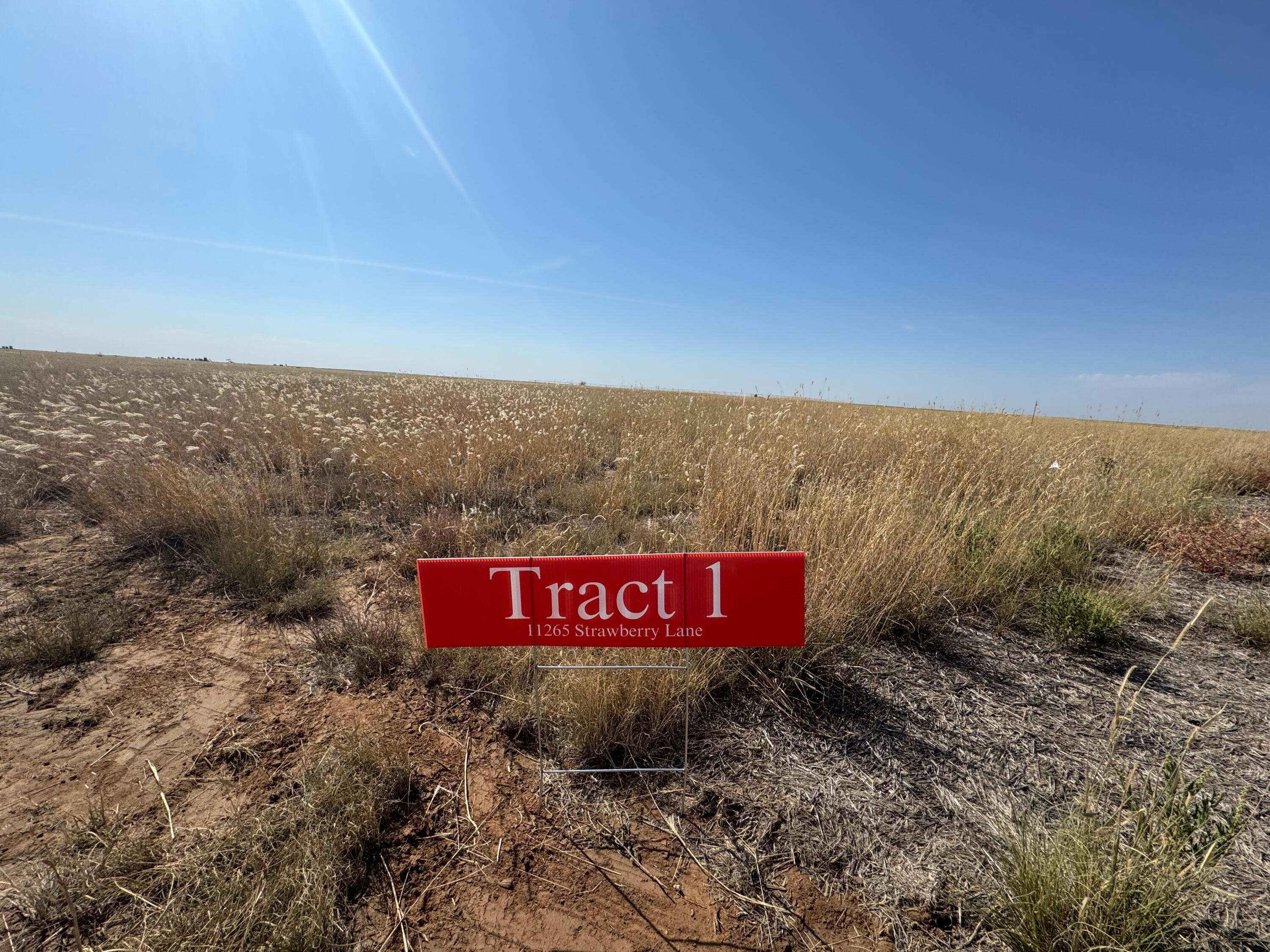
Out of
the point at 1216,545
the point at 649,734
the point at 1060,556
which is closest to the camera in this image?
the point at 649,734

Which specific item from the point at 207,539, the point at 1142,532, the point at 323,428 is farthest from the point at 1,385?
the point at 1142,532

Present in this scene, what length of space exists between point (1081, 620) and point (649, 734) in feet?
7.90

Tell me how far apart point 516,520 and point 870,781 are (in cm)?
318

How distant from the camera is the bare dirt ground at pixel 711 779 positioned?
4.18 ft

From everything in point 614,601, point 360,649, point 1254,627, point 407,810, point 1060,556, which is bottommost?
point 407,810

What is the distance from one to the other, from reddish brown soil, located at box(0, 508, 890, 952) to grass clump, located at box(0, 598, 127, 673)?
0.08 m

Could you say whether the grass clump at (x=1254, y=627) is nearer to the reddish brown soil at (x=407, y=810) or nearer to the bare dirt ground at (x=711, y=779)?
the bare dirt ground at (x=711, y=779)

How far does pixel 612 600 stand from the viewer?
62.0 inches

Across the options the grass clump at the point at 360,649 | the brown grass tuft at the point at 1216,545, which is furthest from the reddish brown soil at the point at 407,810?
the brown grass tuft at the point at 1216,545

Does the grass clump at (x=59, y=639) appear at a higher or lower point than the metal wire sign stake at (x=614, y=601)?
lower

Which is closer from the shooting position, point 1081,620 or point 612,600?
point 612,600

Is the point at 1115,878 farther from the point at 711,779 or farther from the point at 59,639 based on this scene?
the point at 59,639

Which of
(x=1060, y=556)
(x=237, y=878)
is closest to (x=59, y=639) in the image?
(x=237, y=878)

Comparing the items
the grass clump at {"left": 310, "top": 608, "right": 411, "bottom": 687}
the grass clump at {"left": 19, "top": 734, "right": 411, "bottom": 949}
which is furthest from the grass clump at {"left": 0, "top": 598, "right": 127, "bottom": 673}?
the grass clump at {"left": 19, "top": 734, "right": 411, "bottom": 949}
